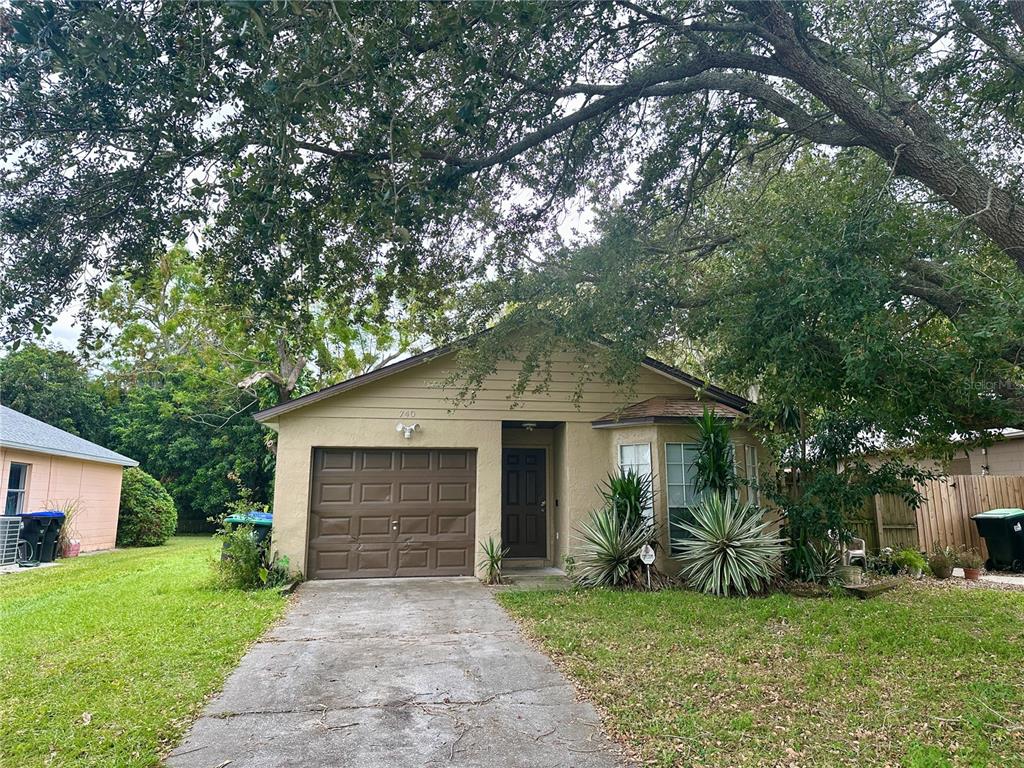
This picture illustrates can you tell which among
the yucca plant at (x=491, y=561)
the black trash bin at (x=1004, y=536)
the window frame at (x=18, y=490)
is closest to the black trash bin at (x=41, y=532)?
the window frame at (x=18, y=490)

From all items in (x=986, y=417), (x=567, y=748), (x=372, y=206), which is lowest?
(x=567, y=748)

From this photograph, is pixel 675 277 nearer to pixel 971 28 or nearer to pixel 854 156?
pixel 854 156

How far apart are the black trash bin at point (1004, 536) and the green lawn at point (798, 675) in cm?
317

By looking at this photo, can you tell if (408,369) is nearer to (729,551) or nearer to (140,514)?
(729,551)

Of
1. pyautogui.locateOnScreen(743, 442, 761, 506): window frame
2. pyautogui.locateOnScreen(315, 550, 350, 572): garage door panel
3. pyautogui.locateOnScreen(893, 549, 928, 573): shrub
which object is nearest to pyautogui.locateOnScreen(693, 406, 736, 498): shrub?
pyautogui.locateOnScreen(743, 442, 761, 506): window frame

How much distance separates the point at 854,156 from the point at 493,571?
25.8 feet

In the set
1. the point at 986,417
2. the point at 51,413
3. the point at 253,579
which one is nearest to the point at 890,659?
the point at 986,417

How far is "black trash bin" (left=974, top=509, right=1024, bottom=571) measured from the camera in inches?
426

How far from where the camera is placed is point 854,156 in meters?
8.00

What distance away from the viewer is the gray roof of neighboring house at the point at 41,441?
501 inches

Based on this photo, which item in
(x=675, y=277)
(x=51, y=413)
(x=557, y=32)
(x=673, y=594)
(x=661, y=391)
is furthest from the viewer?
(x=51, y=413)

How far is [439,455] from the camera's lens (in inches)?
424

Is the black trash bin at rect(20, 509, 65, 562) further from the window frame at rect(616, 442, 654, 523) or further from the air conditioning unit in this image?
the window frame at rect(616, 442, 654, 523)

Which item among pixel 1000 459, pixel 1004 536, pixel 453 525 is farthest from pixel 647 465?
pixel 1000 459
